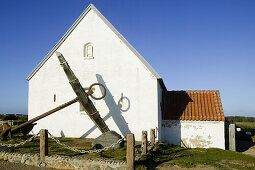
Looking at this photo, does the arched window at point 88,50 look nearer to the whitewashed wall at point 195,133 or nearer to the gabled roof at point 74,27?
the gabled roof at point 74,27

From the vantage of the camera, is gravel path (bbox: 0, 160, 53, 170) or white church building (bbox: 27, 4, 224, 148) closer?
gravel path (bbox: 0, 160, 53, 170)

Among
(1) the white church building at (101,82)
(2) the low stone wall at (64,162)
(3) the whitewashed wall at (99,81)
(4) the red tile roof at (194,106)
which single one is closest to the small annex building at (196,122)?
(4) the red tile roof at (194,106)

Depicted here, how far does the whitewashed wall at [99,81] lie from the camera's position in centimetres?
1270

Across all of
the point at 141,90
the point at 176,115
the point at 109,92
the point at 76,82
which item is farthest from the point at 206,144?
the point at 76,82

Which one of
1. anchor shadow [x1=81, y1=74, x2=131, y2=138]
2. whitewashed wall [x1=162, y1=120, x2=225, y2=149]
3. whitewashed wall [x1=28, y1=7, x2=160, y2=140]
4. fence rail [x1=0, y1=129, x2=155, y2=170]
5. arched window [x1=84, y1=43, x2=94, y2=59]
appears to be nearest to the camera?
fence rail [x1=0, y1=129, x2=155, y2=170]

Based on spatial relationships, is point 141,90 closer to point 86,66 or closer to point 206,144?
point 86,66

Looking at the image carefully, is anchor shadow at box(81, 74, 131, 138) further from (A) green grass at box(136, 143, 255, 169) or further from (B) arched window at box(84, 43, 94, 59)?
(A) green grass at box(136, 143, 255, 169)

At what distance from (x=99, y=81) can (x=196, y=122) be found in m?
6.85

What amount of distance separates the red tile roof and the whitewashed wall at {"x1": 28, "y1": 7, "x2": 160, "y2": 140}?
2.72 m

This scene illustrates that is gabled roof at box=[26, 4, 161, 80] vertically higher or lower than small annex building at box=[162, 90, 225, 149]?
higher

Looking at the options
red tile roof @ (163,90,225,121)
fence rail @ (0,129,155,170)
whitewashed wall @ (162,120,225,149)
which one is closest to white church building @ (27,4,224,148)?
whitewashed wall @ (162,120,225,149)

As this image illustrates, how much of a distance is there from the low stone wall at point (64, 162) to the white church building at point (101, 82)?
16.5ft

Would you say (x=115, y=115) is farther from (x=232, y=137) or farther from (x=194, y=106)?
(x=232, y=137)

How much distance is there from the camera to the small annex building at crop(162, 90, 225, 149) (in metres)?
13.2
